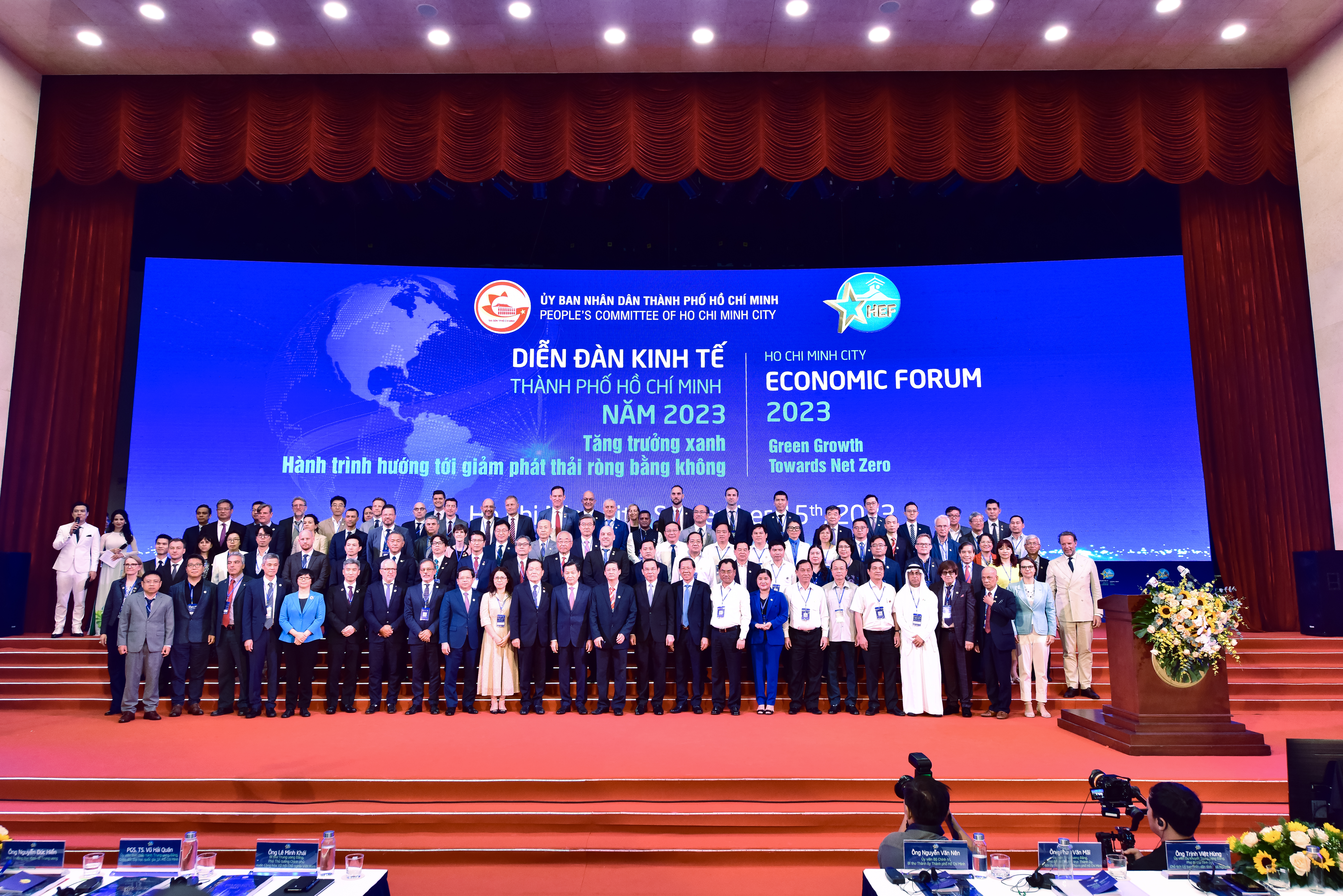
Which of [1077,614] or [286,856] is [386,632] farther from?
[1077,614]

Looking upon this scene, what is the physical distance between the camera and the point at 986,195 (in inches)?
375

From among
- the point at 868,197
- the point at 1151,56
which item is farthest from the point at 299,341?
the point at 1151,56

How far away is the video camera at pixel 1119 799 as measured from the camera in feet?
9.44

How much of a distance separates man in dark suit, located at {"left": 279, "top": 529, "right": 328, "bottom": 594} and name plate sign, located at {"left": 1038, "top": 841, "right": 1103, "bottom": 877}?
565 cm

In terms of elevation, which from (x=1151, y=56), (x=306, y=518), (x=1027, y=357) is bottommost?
(x=306, y=518)

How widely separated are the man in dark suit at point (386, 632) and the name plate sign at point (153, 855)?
12.7 ft

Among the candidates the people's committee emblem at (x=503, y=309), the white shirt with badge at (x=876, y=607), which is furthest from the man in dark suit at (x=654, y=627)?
the people's committee emblem at (x=503, y=309)

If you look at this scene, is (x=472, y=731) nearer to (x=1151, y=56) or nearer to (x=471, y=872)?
(x=471, y=872)

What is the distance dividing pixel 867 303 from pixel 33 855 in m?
8.14

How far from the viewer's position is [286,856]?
8.43 ft

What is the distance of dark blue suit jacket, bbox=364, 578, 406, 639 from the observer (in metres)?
6.53

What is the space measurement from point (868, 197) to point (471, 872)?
8156 millimetres

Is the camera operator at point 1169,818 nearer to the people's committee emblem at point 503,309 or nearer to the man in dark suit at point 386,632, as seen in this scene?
the man in dark suit at point 386,632

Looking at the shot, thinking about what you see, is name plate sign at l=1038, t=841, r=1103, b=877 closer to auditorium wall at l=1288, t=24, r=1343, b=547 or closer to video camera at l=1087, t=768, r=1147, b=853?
video camera at l=1087, t=768, r=1147, b=853
